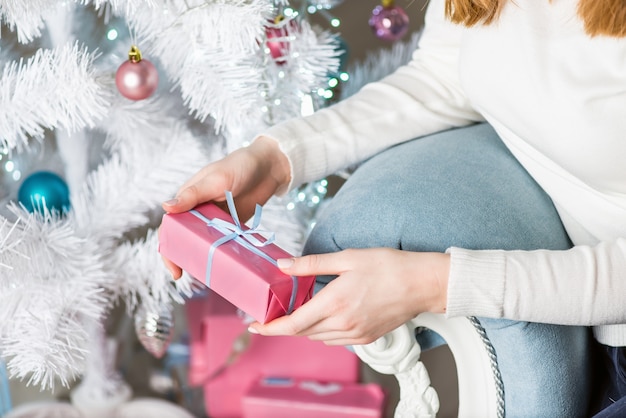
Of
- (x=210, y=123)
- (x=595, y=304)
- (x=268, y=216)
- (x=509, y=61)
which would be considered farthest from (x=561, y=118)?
(x=210, y=123)

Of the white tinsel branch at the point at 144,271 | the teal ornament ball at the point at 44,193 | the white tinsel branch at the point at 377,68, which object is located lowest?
the white tinsel branch at the point at 144,271

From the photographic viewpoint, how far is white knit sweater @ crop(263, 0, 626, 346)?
74cm

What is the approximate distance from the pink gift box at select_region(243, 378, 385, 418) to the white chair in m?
0.61

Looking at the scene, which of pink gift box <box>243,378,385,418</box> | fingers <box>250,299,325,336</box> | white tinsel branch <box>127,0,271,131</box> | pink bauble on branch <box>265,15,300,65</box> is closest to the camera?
fingers <box>250,299,325,336</box>

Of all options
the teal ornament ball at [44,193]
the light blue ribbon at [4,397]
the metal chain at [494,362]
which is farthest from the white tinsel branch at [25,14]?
the light blue ribbon at [4,397]

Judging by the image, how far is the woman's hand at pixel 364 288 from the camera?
733mm

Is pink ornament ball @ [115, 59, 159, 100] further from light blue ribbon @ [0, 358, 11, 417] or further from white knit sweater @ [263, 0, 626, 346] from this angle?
light blue ribbon @ [0, 358, 11, 417]

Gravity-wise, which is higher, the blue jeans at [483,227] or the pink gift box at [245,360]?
the blue jeans at [483,227]

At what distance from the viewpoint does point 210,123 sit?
1.29 metres

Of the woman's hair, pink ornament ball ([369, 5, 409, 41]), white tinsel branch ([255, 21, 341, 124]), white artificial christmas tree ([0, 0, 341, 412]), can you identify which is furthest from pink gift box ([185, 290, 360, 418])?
the woman's hair

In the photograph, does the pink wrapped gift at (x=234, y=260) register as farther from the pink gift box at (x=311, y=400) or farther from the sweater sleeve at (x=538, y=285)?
the pink gift box at (x=311, y=400)

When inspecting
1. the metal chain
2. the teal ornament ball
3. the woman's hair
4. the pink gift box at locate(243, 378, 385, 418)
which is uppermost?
the woman's hair

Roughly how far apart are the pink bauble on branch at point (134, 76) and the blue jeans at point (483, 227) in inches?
14.7

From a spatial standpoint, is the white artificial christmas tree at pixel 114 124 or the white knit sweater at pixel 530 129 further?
the white artificial christmas tree at pixel 114 124
